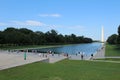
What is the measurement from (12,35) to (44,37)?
59.1 meters

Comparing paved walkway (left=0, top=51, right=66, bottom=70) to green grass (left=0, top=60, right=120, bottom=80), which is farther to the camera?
paved walkway (left=0, top=51, right=66, bottom=70)

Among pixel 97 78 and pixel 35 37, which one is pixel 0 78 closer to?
pixel 97 78

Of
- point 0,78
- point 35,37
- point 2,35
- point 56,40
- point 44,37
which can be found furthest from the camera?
point 56,40

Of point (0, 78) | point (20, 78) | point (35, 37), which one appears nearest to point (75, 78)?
point (20, 78)

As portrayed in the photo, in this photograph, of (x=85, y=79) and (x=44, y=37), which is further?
(x=44, y=37)

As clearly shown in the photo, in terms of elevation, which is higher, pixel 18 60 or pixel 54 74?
pixel 54 74

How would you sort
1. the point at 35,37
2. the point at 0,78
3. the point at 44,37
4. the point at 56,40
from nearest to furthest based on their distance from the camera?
the point at 0,78 → the point at 35,37 → the point at 44,37 → the point at 56,40

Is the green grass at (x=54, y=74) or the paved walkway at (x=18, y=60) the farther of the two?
the paved walkway at (x=18, y=60)

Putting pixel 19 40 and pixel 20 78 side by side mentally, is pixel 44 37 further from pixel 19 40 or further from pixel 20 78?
pixel 20 78

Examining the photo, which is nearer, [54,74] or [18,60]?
[54,74]

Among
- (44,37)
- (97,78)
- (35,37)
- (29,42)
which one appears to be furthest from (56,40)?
(97,78)

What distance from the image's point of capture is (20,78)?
44.1ft

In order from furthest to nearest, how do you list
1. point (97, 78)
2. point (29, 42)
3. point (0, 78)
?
1. point (29, 42)
2. point (97, 78)
3. point (0, 78)

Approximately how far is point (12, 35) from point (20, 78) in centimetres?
10337
